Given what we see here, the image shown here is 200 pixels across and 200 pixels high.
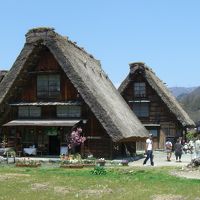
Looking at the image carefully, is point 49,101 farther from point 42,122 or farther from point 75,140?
point 75,140

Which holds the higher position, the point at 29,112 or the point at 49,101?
the point at 49,101

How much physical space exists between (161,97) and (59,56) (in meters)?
21.0

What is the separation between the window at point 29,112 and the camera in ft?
125

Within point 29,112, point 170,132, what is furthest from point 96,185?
point 170,132

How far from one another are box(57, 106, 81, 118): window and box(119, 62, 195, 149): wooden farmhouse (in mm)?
19653

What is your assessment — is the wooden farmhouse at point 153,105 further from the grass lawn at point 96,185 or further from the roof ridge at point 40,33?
the grass lawn at point 96,185

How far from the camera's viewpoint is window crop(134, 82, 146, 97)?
186 feet

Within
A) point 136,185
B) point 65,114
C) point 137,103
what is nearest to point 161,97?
point 137,103

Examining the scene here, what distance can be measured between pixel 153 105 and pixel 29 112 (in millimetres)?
21301

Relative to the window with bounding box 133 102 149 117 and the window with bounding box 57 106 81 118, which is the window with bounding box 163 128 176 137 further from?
the window with bounding box 57 106 81 118

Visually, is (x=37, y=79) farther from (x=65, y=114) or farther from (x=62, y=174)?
(x=62, y=174)

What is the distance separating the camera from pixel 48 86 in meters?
37.8

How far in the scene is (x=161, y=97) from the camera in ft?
179

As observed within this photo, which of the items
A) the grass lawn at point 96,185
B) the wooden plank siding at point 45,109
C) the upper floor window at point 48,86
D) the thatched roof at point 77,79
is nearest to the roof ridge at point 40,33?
the thatched roof at point 77,79
